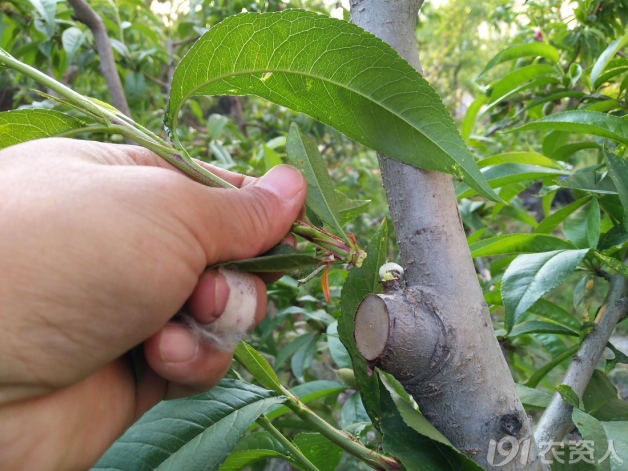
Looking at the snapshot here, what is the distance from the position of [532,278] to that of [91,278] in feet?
1.95

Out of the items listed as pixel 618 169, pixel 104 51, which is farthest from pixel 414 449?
pixel 104 51

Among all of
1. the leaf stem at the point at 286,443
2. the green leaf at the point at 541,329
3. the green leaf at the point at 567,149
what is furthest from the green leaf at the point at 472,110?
the leaf stem at the point at 286,443

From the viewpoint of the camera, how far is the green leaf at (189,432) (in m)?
0.55

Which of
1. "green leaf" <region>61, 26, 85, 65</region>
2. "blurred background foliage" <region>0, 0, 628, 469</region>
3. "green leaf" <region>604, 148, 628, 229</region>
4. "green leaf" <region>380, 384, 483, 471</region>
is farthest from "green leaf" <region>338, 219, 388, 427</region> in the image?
"green leaf" <region>61, 26, 85, 65</region>

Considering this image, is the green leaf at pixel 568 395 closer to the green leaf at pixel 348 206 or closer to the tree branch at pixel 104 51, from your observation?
the green leaf at pixel 348 206

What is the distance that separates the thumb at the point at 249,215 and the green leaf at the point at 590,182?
480mm

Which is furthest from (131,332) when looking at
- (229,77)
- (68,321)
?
(229,77)

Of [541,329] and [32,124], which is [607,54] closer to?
[541,329]

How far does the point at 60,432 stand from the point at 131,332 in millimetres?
159

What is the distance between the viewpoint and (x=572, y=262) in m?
0.68

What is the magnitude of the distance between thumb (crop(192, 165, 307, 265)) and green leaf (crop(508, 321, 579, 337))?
0.49 meters

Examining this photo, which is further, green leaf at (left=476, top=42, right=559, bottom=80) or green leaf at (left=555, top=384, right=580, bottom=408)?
green leaf at (left=476, top=42, right=559, bottom=80)

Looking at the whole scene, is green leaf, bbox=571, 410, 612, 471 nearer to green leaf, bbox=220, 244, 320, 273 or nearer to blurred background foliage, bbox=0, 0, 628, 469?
blurred background foliage, bbox=0, 0, 628, 469

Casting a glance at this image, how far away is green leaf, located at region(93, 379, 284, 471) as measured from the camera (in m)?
0.55
